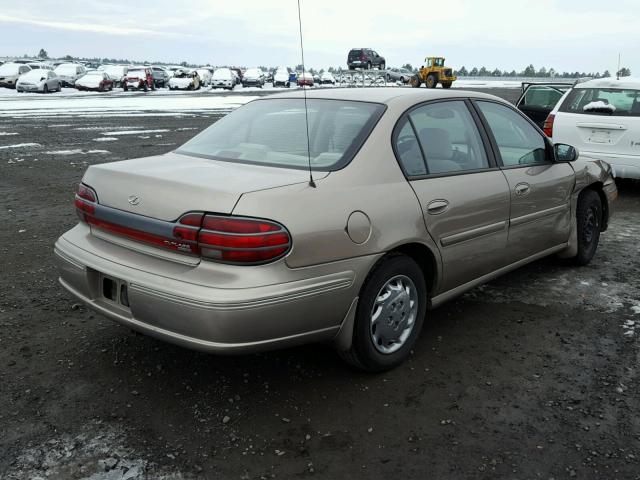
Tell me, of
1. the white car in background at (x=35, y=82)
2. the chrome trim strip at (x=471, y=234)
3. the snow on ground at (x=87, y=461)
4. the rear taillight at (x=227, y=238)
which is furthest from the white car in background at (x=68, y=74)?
the snow on ground at (x=87, y=461)

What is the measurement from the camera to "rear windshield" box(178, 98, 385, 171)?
3.51 meters

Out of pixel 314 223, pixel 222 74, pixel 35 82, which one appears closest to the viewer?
pixel 314 223

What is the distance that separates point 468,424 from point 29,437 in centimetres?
205

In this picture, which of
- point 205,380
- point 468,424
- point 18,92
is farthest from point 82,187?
point 18,92

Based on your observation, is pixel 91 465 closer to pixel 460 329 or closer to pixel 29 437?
pixel 29 437

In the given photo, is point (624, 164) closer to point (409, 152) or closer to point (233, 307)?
point (409, 152)

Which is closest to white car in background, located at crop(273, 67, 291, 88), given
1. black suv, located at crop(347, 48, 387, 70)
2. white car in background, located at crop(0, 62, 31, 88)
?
black suv, located at crop(347, 48, 387, 70)

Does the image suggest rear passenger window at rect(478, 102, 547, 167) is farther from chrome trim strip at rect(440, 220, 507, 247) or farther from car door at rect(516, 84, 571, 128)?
car door at rect(516, 84, 571, 128)

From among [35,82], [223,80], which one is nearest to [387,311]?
[35,82]

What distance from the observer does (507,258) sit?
441 cm

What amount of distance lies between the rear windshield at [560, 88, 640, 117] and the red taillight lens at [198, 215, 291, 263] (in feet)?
22.1

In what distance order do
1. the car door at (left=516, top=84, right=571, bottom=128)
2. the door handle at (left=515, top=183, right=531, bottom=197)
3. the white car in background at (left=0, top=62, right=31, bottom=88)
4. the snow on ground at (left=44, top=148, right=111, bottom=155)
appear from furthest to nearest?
the white car in background at (left=0, top=62, right=31, bottom=88)
the snow on ground at (left=44, top=148, right=111, bottom=155)
the car door at (left=516, top=84, right=571, bottom=128)
the door handle at (left=515, top=183, right=531, bottom=197)

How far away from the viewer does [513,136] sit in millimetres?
4660

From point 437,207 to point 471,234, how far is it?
0.41 meters
